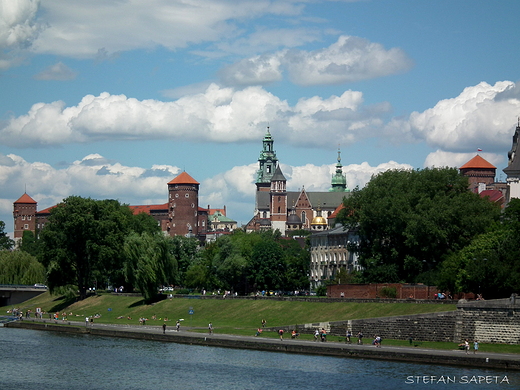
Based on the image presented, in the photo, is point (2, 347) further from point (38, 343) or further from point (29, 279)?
point (29, 279)

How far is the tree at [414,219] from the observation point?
91688 mm

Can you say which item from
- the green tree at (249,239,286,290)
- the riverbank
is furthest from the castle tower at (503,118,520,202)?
the riverbank

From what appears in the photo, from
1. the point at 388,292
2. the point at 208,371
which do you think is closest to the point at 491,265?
the point at 388,292

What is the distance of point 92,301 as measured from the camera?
116m

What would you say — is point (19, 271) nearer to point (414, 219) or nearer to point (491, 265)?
point (414, 219)

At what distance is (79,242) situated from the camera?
114625mm

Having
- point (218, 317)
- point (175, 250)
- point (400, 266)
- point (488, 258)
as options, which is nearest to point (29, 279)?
point (175, 250)

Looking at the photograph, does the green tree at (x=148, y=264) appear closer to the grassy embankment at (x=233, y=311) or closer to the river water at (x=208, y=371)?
the grassy embankment at (x=233, y=311)

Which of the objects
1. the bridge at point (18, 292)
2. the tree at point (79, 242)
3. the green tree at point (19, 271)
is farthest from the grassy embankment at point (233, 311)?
the green tree at point (19, 271)

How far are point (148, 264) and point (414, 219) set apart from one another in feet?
102

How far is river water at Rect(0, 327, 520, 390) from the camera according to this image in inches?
2018

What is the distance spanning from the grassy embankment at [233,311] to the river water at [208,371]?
733 centimetres

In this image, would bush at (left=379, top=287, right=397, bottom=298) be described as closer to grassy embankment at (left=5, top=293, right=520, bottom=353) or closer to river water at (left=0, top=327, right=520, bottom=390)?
grassy embankment at (left=5, top=293, right=520, bottom=353)

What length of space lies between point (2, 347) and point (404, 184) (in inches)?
1809
